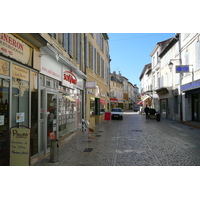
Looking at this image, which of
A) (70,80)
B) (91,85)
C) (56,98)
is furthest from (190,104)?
(56,98)

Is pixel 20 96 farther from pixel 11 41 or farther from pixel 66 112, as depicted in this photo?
pixel 66 112

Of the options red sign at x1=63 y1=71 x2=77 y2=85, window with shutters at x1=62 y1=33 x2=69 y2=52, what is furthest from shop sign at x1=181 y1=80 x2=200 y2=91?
window with shutters at x1=62 y1=33 x2=69 y2=52

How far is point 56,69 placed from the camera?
7531 mm

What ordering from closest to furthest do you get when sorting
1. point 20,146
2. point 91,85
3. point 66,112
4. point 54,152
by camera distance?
point 20,146 < point 54,152 < point 66,112 < point 91,85

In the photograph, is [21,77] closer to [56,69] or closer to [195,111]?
[56,69]

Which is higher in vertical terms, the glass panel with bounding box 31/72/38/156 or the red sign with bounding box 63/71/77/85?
the red sign with bounding box 63/71/77/85

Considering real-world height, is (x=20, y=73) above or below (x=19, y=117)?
above

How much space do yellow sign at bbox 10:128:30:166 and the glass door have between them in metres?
2.08

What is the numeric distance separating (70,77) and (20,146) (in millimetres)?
5852

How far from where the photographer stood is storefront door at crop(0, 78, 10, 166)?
13.9 feet

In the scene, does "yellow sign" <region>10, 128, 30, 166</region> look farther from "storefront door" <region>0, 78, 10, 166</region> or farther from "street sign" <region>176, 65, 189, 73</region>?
"street sign" <region>176, 65, 189, 73</region>

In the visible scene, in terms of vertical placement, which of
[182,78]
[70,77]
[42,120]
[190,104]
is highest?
[182,78]

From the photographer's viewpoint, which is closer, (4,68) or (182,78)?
(4,68)

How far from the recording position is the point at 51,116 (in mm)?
6836
